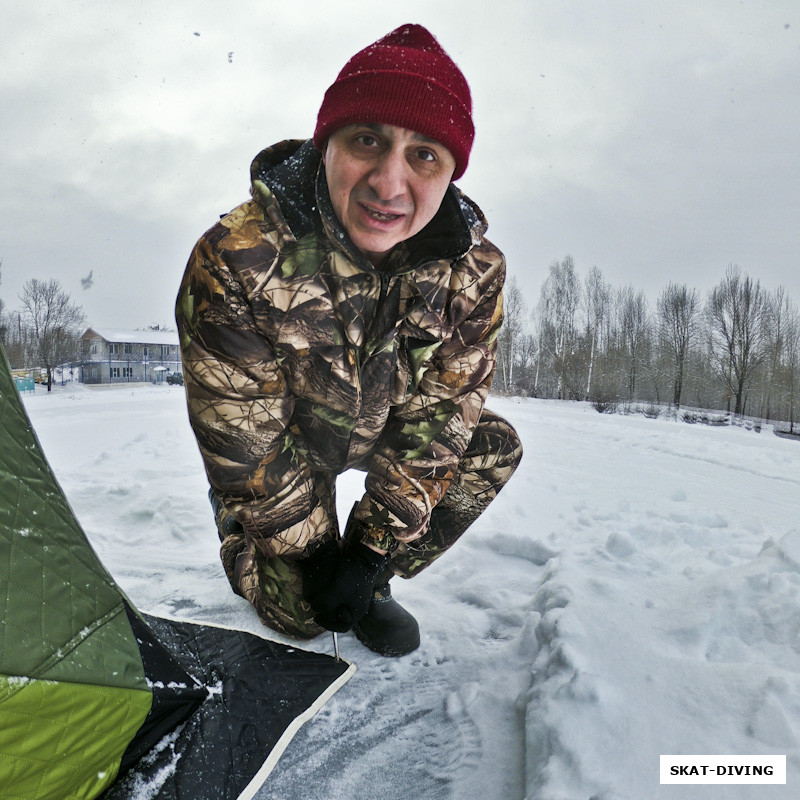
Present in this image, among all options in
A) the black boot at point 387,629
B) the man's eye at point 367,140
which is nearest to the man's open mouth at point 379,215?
the man's eye at point 367,140

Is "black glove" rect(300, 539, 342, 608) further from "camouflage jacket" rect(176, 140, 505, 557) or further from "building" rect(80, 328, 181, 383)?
"building" rect(80, 328, 181, 383)

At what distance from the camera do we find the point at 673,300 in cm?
2277

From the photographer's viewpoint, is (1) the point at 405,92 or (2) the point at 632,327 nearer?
(1) the point at 405,92

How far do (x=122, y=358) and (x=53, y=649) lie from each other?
32.0m

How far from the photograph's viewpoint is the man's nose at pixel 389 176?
3.49 feet

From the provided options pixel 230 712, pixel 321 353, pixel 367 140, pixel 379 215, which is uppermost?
pixel 367 140

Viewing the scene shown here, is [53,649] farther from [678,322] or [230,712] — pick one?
[678,322]

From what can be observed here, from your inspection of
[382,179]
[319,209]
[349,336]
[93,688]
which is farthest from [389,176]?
[93,688]

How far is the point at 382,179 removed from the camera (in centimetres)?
107

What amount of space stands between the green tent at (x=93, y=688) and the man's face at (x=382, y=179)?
0.73 m

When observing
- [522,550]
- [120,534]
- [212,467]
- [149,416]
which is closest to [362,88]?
[212,467]

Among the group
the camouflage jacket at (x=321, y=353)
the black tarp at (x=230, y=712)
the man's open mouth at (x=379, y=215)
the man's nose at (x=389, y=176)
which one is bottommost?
the black tarp at (x=230, y=712)

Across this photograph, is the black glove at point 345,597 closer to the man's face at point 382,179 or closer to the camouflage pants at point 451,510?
the camouflage pants at point 451,510

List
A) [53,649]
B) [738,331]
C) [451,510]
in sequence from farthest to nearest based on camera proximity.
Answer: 1. [738,331]
2. [451,510]
3. [53,649]
